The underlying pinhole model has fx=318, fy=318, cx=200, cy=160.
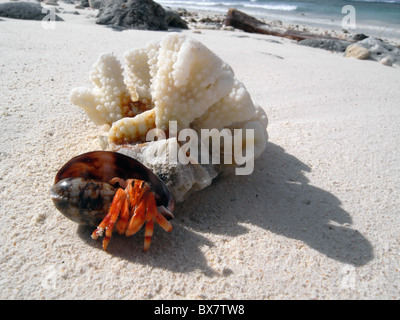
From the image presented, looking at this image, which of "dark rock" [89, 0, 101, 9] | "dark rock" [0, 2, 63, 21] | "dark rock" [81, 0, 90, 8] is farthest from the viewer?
"dark rock" [81, 0, 90, 8]

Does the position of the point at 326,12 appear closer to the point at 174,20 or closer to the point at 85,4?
the point at 174,20

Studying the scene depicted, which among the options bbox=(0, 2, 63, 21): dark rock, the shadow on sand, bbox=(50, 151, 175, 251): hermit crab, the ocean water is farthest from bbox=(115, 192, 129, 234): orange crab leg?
the ocean water

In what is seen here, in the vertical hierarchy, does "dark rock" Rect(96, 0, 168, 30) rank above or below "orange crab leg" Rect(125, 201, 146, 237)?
above

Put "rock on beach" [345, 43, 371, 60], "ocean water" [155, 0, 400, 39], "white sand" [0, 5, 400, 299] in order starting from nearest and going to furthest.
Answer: "white sand" [0, 5, 400, 299] < "rock on beach" [345, 43, 371, 60] < "ocean water" [155, 0, 400, 39]

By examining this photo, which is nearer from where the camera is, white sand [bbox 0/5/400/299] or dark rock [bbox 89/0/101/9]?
white sand [bbox 0/5/400/299]

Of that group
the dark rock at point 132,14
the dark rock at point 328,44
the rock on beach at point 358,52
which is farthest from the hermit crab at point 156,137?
the dark rock at point 328,44

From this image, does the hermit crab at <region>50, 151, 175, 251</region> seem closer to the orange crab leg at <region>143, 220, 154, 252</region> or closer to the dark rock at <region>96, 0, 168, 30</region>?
the orange crab leg at <region>143, 220, 154, 252</region>

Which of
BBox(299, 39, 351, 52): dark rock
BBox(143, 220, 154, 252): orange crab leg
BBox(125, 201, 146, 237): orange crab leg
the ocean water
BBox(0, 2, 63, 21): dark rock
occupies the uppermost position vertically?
the ocean water

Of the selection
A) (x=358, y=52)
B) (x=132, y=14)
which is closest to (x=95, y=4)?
(x=132, y=14)
